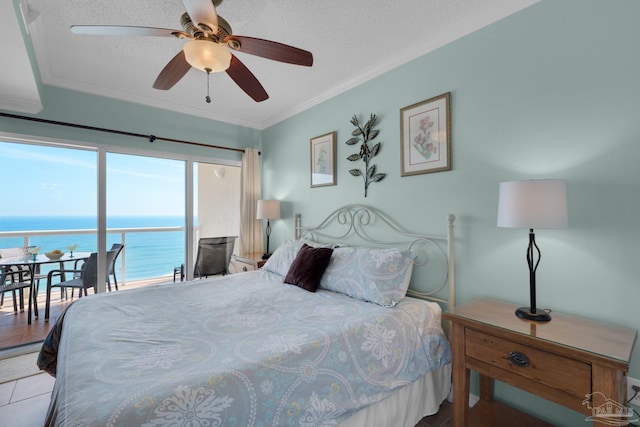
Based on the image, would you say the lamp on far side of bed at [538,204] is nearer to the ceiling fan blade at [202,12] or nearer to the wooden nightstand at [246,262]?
the ceiling fan blade at [202,12]

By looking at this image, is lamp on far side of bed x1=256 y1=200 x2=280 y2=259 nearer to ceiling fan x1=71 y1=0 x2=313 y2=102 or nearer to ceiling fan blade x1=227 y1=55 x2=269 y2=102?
Result: ceiling fan blade x1=227 y1=55 x2=269 y2=102

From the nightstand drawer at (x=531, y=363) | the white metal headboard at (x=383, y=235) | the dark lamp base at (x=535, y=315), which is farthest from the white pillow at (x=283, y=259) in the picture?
the dark lamp base at (x=535, y=315)

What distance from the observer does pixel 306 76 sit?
9.17ft

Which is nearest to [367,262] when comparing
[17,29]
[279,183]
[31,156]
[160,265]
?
[279,183]

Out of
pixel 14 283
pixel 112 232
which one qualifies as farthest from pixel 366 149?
pixel 14 283

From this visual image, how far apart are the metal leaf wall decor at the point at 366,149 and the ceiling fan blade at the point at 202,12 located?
153 centimetres

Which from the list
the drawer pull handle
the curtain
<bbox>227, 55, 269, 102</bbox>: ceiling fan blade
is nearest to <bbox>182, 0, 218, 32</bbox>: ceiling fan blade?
<bbox>227, 55, 269, 102</bbox>: ceiling fan blade

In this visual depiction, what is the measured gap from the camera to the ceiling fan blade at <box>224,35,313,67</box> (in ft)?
5.32

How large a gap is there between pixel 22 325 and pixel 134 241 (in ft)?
4.50

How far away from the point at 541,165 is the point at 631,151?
364mm

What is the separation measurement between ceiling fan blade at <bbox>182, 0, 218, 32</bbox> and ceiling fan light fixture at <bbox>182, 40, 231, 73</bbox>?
93mm

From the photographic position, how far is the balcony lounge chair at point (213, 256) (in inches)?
138

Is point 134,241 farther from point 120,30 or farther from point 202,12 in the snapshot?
point 202,12

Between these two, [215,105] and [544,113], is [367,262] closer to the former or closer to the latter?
[544,113]
